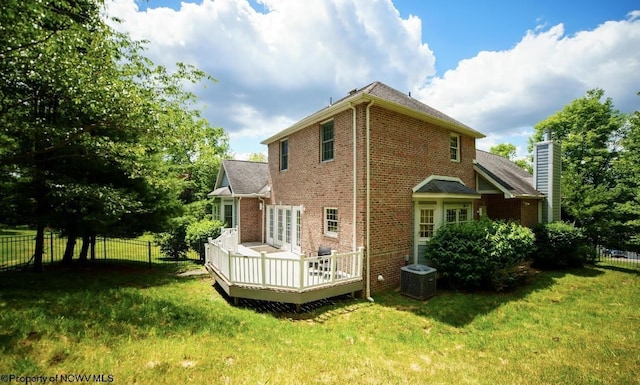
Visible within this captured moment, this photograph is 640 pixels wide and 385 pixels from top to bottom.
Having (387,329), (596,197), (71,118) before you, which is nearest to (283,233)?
(387,329)

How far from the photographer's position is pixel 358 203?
8.84m

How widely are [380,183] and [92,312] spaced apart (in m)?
8.23

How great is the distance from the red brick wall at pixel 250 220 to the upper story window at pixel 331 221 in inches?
268

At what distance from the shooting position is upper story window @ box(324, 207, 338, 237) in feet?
33.6

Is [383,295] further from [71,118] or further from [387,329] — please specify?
[71,118]

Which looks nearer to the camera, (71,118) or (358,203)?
(71,118)

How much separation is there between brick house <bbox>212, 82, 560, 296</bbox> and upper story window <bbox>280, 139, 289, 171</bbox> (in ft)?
0.17

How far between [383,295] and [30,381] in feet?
26.1

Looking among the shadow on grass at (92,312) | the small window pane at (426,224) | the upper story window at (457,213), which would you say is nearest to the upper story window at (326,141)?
the small window pane at (426,224)

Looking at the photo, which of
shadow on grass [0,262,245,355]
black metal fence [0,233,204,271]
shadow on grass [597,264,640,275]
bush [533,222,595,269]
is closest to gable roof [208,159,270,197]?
black metal fence [0,233,204,271]

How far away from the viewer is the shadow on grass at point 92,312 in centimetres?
482

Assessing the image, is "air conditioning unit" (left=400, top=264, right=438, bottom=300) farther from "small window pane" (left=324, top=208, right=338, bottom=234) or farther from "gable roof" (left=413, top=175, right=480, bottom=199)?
"small window pane" (left=324, top=208, right=338, bottom=234)

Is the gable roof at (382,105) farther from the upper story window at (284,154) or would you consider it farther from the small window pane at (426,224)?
the small window pane at (426,224)

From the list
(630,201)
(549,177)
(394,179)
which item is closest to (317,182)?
(394,179)
